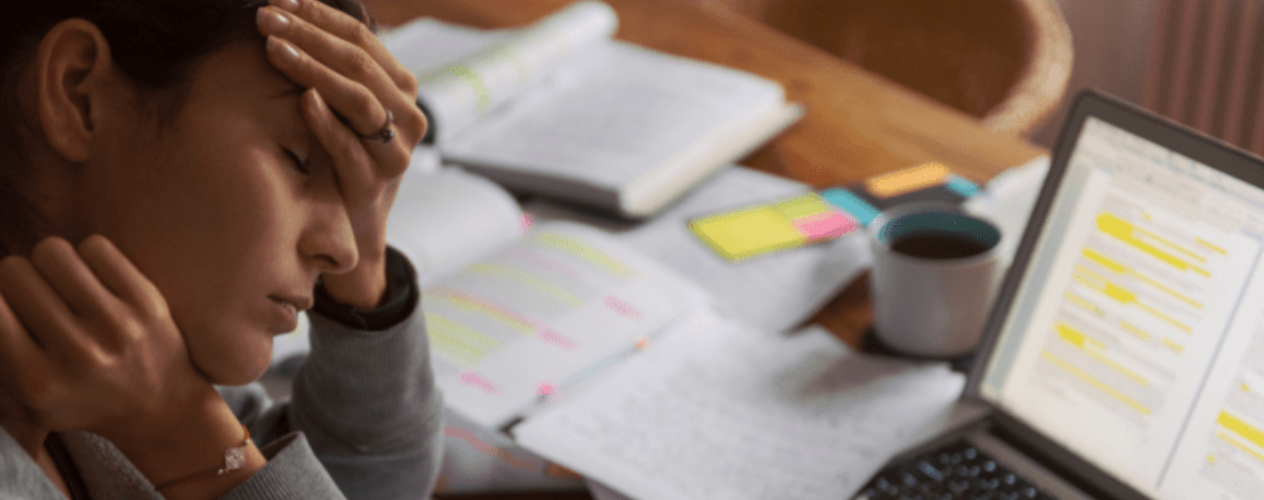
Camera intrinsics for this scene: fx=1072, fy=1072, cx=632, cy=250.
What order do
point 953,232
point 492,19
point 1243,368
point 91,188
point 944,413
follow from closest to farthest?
point 91,188
point 1243,368
point 944,413
point 953,232
point 492,19

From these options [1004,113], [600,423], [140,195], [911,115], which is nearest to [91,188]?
[140,195]

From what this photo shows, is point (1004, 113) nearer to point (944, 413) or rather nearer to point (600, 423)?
point (944, 413)

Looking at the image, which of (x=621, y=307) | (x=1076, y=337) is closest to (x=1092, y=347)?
(x=1076, y=337)

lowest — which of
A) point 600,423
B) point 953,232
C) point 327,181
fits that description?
point 600,423

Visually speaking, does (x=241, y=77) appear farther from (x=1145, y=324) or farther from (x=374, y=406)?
(x=1145, y=324)

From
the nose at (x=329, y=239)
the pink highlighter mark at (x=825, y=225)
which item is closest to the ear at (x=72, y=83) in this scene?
the nose at (x=329, y=239)

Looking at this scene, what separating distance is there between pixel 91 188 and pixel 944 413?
625 mm

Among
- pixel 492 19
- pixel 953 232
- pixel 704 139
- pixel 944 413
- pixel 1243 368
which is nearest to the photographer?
pixel 1243 368

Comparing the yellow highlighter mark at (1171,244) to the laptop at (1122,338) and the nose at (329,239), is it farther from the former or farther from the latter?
the nose at (329,239)

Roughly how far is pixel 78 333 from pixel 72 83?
0.10m

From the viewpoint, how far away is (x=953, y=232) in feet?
3.08

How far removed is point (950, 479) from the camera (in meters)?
0.77

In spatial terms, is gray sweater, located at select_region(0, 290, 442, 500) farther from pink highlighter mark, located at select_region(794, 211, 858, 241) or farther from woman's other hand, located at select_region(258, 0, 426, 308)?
pink highlighter mark, located at select_region(794, 211, 858, 241)

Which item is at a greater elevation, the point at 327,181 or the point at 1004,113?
the point at 327,181
